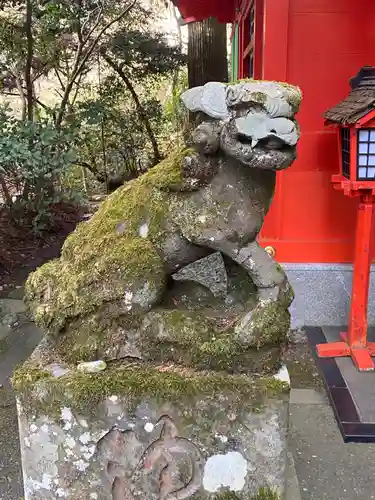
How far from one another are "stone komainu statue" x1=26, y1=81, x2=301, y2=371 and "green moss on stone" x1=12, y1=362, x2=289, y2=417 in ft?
0.18

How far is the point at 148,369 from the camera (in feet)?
5.68

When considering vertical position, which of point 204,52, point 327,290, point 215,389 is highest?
point 204,52

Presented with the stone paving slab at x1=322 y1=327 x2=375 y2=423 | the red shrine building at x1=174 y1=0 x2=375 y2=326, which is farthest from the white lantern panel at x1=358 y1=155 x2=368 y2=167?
the stone paving slab at x1=322 y1=327 x2=375 y2=423

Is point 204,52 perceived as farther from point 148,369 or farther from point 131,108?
point 148,369

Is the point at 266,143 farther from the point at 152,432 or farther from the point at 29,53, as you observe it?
the point at 29,53

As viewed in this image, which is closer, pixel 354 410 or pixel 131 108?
pixel 354 410

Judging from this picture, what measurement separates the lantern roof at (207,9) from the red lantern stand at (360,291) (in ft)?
15.0

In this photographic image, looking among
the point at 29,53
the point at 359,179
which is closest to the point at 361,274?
the point at 359,179

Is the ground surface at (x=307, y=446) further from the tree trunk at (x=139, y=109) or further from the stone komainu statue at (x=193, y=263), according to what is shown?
the tree trunk at (x=139, y=109)

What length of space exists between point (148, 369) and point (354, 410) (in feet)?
5.65

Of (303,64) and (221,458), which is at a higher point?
(303,64)

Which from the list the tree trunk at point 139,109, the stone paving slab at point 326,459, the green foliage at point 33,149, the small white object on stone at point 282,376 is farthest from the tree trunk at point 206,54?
the small white object on stone at point 282,376

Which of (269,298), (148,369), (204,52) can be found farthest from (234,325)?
(204,52)

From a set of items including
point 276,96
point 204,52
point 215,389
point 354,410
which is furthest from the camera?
point 204,52
